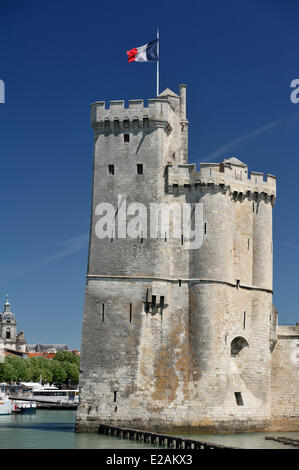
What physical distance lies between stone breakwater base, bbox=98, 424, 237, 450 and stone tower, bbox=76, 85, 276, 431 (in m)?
1.02

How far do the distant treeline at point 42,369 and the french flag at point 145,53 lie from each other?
6820cm

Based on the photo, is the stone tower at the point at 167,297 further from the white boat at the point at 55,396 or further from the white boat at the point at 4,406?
the white boat at the point at 55,396

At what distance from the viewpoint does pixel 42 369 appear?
12300 cm

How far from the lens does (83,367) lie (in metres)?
47.5

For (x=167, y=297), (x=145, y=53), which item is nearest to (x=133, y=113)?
(x=145, y=53)

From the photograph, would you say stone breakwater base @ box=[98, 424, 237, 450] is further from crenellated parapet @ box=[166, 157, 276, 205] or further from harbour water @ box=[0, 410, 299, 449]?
crenellated parapet @ box=[166, 157, 276, 205]

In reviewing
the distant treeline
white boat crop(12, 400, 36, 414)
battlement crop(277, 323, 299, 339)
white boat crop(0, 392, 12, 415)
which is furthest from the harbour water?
the distant treeline

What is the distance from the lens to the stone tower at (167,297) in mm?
46906
